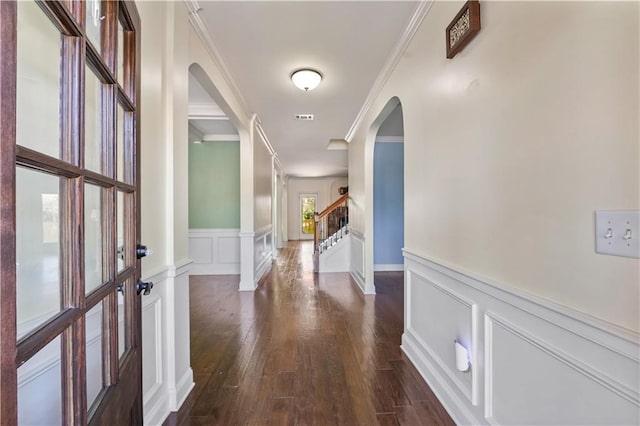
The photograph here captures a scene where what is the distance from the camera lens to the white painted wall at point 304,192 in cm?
1141

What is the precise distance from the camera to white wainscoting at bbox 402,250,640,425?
31.3 inches

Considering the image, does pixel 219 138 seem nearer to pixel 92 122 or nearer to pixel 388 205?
pixel 388 205

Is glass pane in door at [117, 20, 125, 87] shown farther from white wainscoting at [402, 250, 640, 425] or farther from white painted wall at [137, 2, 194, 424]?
white wainscoting at [402, 250, 640, 425]

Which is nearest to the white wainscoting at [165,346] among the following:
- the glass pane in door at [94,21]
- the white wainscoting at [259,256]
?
the glass pane in door at [94,21]

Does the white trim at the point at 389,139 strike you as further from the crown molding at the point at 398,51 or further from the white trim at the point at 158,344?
the white trim at the point at 158,344

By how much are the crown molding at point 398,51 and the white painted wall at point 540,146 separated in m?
0.10

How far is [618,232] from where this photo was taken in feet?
2.48

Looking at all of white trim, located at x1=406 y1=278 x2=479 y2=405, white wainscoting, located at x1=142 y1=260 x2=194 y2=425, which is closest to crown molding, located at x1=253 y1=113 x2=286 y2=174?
white wainscoting, located at x1=142 y1=260 x2=194 y2=425

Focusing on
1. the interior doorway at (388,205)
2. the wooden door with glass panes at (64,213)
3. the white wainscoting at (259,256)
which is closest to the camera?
the wooden door with glass panes at (64,213)

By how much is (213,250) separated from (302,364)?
361 centimetres

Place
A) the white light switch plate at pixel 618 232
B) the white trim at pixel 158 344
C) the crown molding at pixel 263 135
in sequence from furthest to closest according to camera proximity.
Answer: the crown molding at pixel 263 135
the white trim at pixel 158 344
the white light switch plate at pixel 618 232

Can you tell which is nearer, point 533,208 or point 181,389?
point 533,208

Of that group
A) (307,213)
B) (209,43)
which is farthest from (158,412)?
(307,213)

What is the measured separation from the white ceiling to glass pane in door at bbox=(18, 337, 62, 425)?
83.7 inches
